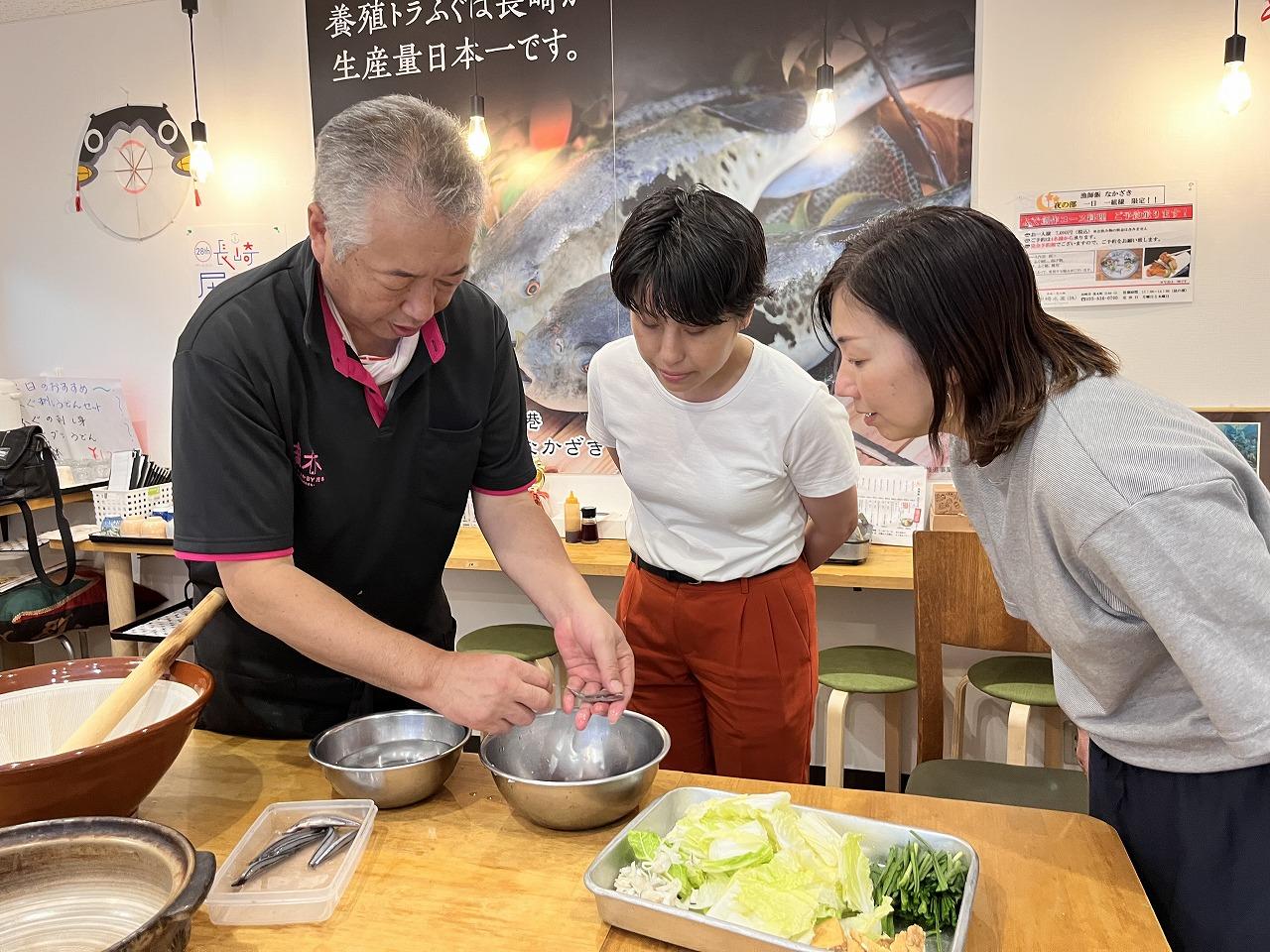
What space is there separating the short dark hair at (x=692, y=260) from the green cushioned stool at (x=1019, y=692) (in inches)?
60.4

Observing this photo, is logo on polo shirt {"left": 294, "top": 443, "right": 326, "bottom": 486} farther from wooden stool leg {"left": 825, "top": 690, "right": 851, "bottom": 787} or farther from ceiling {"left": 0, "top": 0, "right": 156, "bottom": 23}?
ceiling {"left": 0, "top": 0, "right": 156, "bottom": 23}

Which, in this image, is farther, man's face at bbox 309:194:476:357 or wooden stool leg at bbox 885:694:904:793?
wooden stool leg at bbox 885:694:904:793

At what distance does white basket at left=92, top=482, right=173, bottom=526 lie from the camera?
367 centimetres

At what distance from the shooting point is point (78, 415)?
425 cm

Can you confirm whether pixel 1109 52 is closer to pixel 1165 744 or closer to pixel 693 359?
pixel 693 359

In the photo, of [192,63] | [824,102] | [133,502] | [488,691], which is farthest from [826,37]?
[133,502]

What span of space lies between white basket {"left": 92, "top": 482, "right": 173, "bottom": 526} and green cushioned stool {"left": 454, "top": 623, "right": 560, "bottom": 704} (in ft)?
4.85

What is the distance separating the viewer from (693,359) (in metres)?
1.76

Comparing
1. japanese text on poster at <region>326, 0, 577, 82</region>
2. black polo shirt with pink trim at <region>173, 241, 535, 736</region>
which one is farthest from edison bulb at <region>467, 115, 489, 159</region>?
black polo shirt with pink trim at <region>173, 241, 535, 736</region>

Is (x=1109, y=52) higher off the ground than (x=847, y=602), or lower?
higher

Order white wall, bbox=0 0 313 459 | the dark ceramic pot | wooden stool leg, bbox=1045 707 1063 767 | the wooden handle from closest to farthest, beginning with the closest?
the dark ceramic pot
the wooden handle
wooden stool leg, bbox=1045 707 1063 767
white wall, bbox=0 0 313 459

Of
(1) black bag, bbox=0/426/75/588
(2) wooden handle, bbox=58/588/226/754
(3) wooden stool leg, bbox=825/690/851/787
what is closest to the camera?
(2) wooden handle, bbox=58/588/226/754

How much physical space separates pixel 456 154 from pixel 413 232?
0.43 feet

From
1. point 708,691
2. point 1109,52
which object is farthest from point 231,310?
point 1109,52
